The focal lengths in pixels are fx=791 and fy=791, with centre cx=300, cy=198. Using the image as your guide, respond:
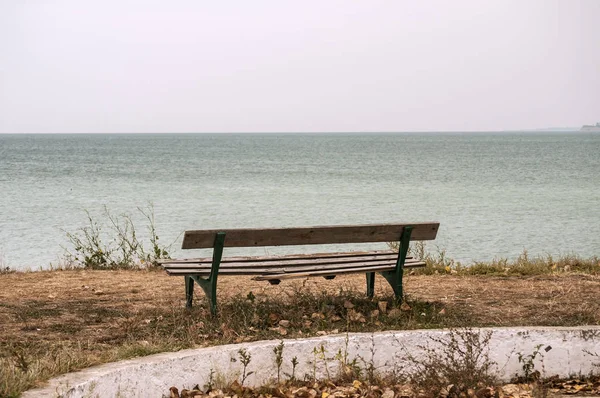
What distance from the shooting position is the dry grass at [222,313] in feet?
18.5

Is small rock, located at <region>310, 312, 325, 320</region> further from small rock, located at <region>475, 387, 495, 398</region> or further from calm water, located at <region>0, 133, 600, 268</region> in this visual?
calm water, located at <region>0, 133, 600, 268</region>

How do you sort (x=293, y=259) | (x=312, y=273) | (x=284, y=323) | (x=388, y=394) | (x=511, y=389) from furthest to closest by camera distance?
(x=293, y=259)
(x=312, y=273)
(x=284, y=323)
(x=511, y=389)
(x=388, y=394)

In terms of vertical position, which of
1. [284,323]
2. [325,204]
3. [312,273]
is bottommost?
[325,204]

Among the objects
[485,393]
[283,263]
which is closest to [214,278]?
[283,263]

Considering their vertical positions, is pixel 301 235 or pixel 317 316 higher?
pixel 301 235

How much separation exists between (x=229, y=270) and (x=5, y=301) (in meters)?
2.59

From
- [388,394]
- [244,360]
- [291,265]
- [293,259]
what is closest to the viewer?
[388,394]

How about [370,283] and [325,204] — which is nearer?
[370,283]

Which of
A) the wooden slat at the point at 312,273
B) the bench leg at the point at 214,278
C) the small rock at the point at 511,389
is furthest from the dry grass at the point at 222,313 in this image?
the small rock at the point at 511,389

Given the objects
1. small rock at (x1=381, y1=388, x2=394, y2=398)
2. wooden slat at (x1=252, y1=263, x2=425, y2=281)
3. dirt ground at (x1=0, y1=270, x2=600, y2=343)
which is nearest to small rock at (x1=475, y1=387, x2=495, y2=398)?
small rock at (x1=381, y1=388, x2=394, y2=398)

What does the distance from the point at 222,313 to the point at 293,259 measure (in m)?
0.89

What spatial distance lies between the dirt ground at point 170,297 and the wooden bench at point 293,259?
0.46 m

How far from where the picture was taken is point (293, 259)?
7.14 m

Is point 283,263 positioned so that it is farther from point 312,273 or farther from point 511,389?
point 511,389
